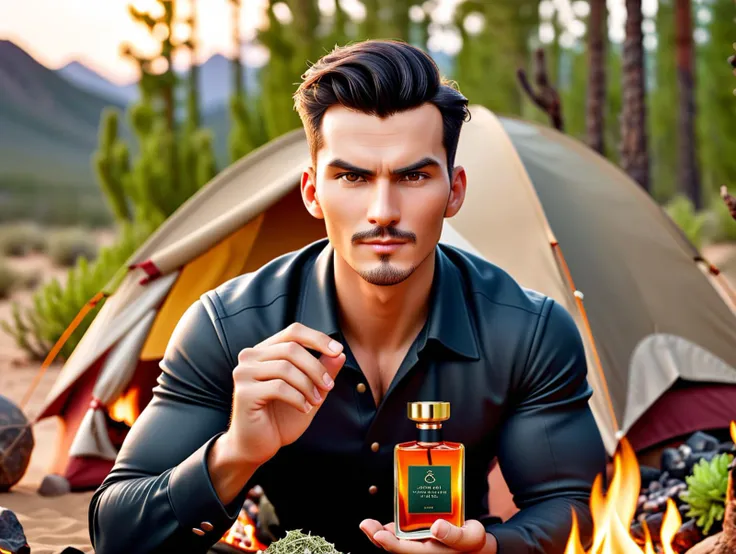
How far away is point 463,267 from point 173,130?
36.8 ft

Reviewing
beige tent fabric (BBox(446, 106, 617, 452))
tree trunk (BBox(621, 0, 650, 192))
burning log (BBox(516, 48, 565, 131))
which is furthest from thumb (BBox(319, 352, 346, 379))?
A: tree trunk (BBox(621, 0, 650, 192))

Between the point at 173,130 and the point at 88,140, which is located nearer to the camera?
the point at 173,130

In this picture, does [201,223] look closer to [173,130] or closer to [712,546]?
[712,546]

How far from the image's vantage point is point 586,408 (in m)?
2.41

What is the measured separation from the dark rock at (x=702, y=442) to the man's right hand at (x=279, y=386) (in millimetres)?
2802

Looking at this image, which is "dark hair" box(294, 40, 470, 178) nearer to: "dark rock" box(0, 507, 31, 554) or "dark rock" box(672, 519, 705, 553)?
"dark rock" box(0, 507, 31, 554)

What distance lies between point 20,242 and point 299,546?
21.5 meters

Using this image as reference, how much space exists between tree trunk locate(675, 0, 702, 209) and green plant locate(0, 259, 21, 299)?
1141 centimetres

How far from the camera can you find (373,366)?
7.97 ft

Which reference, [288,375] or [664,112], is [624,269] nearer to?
[288,375]

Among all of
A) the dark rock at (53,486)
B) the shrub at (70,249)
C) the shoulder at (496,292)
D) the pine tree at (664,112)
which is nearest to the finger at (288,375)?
the shoulder at (496,292)

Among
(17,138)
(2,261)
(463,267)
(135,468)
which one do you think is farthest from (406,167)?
(17,138)

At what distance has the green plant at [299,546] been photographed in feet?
6.79

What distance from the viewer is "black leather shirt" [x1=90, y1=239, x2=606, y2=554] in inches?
87.8
